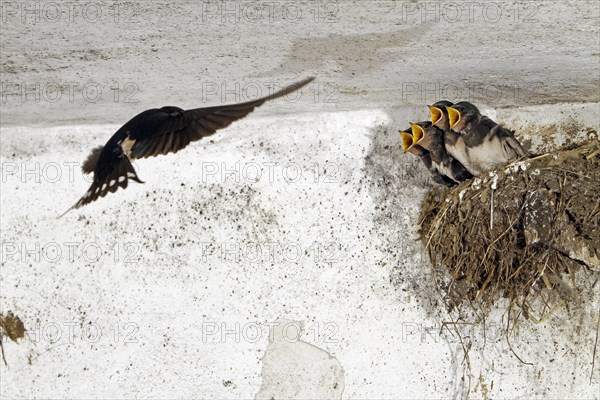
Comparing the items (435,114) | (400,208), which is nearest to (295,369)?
(400,208)

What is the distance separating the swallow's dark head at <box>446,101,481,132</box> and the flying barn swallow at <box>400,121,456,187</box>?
0.14 metres

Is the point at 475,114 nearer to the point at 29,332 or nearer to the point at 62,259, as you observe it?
the point at 62,259

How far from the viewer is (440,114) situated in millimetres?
2736

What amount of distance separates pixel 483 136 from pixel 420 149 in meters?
0.26

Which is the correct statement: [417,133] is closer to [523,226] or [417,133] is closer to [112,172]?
[523,226]

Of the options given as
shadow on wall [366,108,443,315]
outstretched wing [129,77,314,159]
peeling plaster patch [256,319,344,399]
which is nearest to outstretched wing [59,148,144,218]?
outstretched wing [129,77,314,159]

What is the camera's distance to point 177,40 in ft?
7.84

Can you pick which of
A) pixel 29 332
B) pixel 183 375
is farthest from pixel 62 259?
pixel 183 375

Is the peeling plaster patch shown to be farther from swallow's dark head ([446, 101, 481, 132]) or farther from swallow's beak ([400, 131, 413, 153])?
swallow's dark head ([446, 101, 481, 132])

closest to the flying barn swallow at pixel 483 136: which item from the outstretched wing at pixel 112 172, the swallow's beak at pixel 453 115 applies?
the swallow's beak at pixel 453 115

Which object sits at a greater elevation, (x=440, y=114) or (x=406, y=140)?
(x=440, y=114)

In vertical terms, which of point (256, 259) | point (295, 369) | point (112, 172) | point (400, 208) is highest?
point (112, 172)

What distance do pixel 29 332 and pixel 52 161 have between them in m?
0.68

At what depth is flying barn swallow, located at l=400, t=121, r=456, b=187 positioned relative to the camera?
281cm
